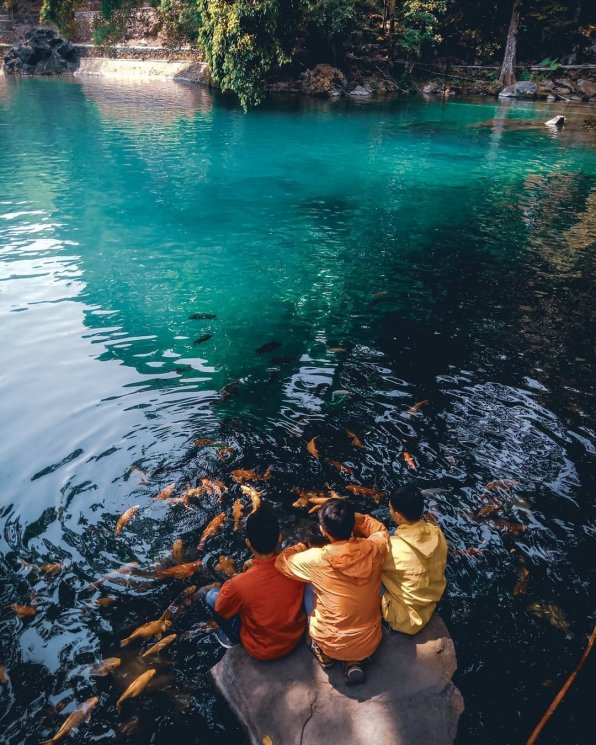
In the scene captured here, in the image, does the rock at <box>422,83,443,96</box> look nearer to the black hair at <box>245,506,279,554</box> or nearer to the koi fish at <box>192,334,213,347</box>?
the koi fish at <box>192,334,213,347</box>

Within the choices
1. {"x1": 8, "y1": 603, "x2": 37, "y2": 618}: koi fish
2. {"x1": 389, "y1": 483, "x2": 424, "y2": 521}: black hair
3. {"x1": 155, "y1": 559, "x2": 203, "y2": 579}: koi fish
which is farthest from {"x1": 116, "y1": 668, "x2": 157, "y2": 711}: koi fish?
{"x1": 389, "y1": 483, "x2": 424, "y2": 521}: black hair

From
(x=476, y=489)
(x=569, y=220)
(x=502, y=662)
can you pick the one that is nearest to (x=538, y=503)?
(x=476, y=489)

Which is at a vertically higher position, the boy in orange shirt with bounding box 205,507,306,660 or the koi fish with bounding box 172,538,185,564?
the boy in orange shirt with bounding box 205,507,306,660

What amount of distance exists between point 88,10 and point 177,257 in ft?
190

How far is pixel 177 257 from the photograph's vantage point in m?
11.4

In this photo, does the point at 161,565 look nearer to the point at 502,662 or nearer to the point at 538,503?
the point at 502,662

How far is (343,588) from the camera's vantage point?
11.1ft

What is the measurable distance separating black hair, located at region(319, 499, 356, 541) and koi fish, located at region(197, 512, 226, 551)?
1662 millimetres

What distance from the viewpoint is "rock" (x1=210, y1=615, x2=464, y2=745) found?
3.18 meters

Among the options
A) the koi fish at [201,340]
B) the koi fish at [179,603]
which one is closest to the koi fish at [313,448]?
the koi fish at [179,603]

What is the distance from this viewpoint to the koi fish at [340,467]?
18.6 feet

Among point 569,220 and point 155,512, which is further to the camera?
point 569,220

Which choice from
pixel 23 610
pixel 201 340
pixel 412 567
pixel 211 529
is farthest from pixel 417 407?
pixel 23 610

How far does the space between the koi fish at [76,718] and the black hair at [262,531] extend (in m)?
1.50
